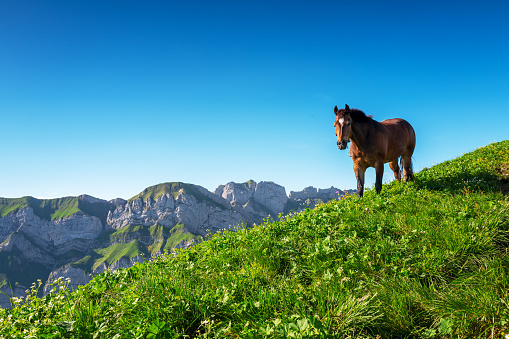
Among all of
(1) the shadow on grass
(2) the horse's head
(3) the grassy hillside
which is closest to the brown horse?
(2) the horse's head

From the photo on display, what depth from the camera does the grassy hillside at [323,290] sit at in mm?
3643

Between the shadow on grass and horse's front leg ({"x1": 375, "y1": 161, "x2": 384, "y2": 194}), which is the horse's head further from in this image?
the shadow on grass

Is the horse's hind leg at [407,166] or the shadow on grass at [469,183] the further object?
the horse's hind leg at [407,166]

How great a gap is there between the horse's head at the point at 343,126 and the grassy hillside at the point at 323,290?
15.1 feet

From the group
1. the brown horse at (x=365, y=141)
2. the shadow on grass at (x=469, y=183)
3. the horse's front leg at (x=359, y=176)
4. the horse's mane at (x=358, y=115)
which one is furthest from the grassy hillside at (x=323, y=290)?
the horse's mane at (x=358, y=115)

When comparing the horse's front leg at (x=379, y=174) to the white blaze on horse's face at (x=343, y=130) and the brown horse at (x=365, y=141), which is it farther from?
the white blaze on horse's face at (x=343, y=130)

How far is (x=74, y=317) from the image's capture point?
4367 mm

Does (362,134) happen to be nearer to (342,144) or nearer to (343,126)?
(343,126)

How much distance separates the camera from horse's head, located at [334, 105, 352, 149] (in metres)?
11.7

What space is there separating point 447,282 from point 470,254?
3.22 feet

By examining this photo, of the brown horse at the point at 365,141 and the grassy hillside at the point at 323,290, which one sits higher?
the brown horse at the point at 365,141

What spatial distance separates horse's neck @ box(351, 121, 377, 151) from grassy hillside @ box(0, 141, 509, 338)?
563cm

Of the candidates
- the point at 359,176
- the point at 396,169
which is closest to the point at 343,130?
the point at 359,176

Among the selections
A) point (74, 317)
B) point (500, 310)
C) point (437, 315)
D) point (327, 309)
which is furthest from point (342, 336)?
point (74, 317)
